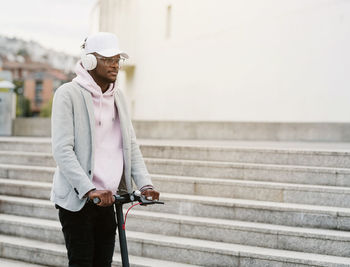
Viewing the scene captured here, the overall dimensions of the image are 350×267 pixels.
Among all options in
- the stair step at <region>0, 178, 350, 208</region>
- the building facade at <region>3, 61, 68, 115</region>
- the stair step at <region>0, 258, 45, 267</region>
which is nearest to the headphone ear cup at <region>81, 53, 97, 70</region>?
the stair step at <region>0, 258, 45, 267</region>

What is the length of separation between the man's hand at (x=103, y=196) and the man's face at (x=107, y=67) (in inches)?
25.6

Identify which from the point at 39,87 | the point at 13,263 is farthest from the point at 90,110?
the point at 39,87

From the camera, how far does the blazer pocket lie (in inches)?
103

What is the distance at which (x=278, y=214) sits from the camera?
187 inches

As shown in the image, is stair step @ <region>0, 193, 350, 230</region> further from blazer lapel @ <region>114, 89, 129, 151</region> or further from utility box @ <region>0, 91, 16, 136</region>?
utility box @ <region>0, 91, 16, 136</region>

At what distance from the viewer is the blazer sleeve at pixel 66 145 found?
2480 mm

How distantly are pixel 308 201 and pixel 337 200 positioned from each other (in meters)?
0.29

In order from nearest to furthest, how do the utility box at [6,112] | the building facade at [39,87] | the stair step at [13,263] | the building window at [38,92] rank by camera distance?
the stair step at [13,263], the utility box at [6,112], the building facade at [39,87], the building window at [38,92]

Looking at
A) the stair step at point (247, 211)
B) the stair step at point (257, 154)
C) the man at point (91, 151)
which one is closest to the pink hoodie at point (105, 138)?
the man at point (91, 151)

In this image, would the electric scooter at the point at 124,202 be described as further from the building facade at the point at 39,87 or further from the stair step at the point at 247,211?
the building facade at the point at 39,87

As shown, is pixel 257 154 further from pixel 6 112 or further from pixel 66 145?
pixel 6 112

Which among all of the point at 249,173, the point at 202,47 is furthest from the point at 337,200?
the point at 202,47

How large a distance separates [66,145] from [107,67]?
49 cm

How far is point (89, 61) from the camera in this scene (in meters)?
2.62
